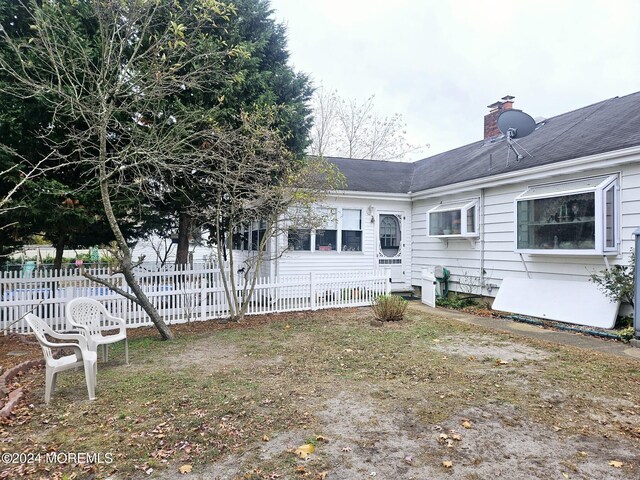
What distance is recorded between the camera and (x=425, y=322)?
823 centimetres

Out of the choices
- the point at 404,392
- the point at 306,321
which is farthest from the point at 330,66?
the point at 404,392

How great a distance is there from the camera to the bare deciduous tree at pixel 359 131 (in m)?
27.9

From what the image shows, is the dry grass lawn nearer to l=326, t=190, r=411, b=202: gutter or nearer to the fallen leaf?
the fallen leaf

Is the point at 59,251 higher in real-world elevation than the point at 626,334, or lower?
higher

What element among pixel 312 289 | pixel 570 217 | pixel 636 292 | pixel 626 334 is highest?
pixel 570 217

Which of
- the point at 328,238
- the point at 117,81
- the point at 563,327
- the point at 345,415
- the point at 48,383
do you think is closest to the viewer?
the point at 345,415

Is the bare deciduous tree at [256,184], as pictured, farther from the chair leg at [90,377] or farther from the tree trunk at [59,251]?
the chair leg at [90,377]

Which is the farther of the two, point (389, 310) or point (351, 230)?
point (351, 230)

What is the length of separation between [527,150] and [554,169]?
1.95 meters

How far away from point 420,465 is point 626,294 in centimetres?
634

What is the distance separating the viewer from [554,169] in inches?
332

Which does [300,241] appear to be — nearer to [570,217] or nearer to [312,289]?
[312,289]

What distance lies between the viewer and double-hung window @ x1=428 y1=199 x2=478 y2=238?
1074 centimetres

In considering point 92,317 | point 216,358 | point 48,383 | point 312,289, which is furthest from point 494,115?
point 48,383
